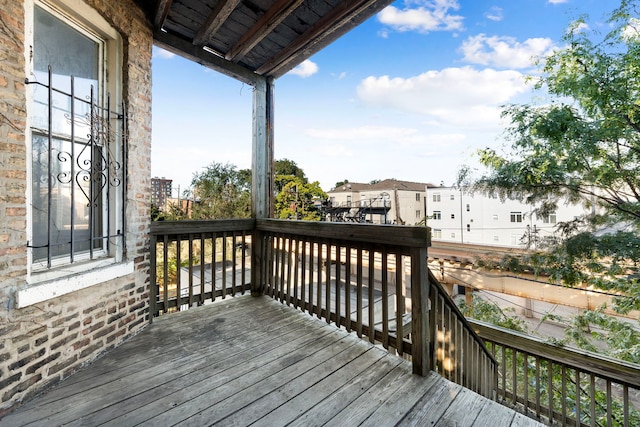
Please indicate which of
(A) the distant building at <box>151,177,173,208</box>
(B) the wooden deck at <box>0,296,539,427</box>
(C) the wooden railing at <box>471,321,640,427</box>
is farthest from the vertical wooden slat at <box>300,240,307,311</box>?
(C) the wooden railing at <box>471,321,640,427</box>

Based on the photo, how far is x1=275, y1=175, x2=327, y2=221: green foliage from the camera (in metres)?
4.79

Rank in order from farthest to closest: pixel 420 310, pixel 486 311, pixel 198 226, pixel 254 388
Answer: pixel 486 311 → pixel 198 226 → pixel 420 310 → pixel 254 388

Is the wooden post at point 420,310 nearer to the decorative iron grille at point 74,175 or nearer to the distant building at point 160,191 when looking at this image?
the decorative iron grille at point 74,175

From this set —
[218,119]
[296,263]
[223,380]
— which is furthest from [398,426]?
[218,119]

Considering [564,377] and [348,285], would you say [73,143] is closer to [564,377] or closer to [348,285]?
[348,285]

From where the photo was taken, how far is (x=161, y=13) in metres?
2.21

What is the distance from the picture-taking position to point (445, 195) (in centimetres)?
531

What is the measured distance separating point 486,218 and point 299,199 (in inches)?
148

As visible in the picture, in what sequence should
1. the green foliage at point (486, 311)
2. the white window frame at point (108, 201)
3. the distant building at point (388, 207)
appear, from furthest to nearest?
the green foliage at point (486, 311), the distant building at point (388, 207), the white window frame at point (108, 201)

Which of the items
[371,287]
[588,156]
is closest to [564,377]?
[371,287]

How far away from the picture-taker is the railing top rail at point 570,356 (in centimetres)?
217

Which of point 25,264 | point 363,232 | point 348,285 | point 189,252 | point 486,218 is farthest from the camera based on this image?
point 486,218

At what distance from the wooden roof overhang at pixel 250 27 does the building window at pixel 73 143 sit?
68cm

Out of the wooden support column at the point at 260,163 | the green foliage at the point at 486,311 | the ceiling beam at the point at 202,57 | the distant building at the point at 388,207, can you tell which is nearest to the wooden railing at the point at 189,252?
the wooden support column at the point at 260,163
